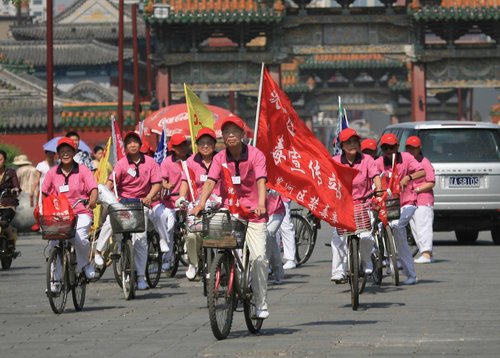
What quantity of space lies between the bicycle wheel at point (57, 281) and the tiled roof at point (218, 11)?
104ft

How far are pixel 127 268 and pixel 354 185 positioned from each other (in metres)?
2.37

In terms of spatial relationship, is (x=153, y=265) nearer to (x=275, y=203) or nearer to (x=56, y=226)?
(x=275, y=203)

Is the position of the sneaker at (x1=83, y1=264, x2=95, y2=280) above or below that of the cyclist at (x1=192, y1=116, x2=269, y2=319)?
below

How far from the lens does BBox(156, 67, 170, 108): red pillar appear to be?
45.2 metres

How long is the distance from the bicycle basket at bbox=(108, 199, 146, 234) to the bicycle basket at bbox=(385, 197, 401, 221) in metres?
2.62

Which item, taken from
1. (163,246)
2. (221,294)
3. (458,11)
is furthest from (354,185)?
(458,11)

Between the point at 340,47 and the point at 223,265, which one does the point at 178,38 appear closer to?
the point at 340,47

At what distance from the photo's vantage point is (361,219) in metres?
14.8

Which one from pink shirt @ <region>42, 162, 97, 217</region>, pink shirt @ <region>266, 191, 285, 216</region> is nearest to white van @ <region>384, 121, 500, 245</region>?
pink shirt @ <region>266, 191, 285, 216</region>

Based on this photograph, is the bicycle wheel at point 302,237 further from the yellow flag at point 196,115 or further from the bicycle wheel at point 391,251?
the bicycle wheel at point 391,251

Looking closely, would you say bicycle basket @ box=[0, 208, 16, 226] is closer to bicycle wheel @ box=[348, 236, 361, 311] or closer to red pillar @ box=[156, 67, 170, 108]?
bicycle wheel @ box=[348, 236, 361, 311]

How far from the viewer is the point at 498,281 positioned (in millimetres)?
17141

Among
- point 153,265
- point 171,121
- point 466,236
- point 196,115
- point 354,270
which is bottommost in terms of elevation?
point 466,236

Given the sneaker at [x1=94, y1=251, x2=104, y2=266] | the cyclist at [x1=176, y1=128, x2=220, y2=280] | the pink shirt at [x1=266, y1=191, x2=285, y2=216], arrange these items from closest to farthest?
1. the cyclist at [x1=176, y1=128, x2=220, y2=280]
2. the sneaker at [x1=94, y1=251, x2=104, y2=266]
3. the pink shirt at [x1=266, y1=191, x2=285, y2=216]
